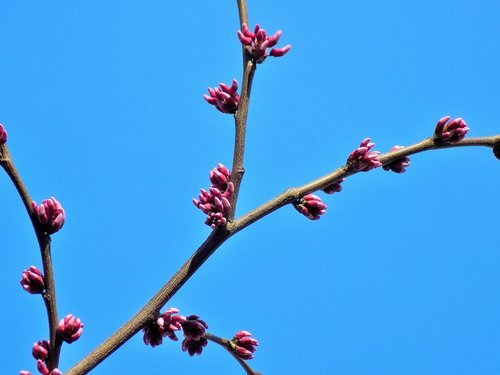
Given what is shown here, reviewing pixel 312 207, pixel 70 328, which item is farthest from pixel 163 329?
pixel 312 207

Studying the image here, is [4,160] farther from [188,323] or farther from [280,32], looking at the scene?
[280,32]

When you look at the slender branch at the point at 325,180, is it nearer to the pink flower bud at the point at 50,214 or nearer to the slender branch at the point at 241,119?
the slender branch at the point at 241,119

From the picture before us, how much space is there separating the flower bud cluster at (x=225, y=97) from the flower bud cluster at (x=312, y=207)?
2.31 feet

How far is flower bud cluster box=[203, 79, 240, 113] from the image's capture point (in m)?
3.86

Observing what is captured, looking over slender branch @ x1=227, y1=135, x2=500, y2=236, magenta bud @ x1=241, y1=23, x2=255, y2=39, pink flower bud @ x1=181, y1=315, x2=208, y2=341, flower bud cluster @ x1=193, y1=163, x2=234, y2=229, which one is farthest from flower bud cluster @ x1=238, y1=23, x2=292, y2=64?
pink flower bud @ x1=181, y1=315, x2=208, y2=341

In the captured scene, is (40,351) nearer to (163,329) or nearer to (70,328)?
(70,328)

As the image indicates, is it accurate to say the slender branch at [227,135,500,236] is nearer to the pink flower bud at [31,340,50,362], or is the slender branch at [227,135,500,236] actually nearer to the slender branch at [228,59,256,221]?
the slender branch at [228,59,256,221]

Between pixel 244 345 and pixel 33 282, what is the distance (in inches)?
51.9

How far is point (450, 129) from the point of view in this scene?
3906 millimetres

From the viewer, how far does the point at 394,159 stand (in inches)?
155

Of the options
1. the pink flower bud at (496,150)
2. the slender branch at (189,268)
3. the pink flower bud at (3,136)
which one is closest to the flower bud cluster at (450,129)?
the pink flower bud at (496,150)

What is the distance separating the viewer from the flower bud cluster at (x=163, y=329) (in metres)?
3.52

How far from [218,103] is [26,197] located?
130 cm

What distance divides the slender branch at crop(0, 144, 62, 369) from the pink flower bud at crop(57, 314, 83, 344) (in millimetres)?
32
